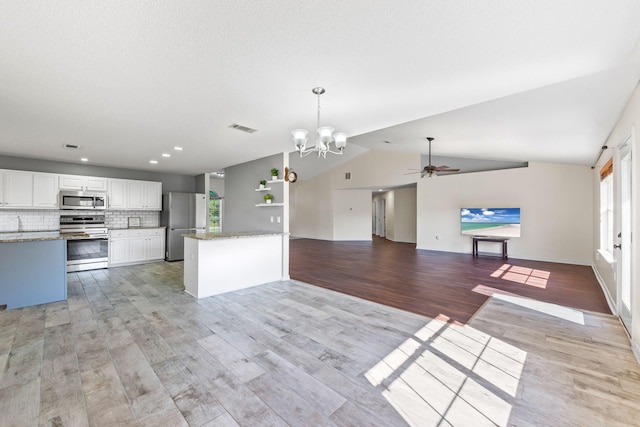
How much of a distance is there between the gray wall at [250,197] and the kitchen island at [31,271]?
115 inches

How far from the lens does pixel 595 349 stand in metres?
2.46

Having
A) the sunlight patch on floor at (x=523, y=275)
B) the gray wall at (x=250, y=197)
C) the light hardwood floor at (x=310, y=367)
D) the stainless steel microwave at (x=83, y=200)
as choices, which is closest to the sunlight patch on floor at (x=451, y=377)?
the light hardwood floor at (x=310, y=367)

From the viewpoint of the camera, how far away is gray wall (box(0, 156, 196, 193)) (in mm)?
5426

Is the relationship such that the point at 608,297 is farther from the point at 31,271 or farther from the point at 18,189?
the point at 18,189

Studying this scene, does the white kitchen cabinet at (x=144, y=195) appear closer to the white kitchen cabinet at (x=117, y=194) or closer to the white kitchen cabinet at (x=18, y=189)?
the white kitchen cabinet at (x=117, y=194)

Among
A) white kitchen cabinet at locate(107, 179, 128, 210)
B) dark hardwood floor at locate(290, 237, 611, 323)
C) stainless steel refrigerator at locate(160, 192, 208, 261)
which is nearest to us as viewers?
dark hardwood floor at locate(290, 237, 611, 323)

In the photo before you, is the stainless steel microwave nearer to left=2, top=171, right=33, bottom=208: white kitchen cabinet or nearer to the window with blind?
left=2, top=171, right=33, bottom=208: white kitchen cabinet

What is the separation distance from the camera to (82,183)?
5930 mm

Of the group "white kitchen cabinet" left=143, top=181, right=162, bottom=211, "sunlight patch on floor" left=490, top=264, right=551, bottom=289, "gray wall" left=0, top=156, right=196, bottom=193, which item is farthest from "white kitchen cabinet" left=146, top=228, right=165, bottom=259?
Answer: "sunlight patch on floor" left=490, top=264, right=551, bottom=289

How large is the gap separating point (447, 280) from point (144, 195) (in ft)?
23.7

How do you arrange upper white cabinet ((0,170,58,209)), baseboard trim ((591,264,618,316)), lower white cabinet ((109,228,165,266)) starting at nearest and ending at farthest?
1. baseboard trim ((591,264,618,316))
2. upper white cabinet ((0,170,58,209))
3. lower white cabinet ((109,228,165,266))

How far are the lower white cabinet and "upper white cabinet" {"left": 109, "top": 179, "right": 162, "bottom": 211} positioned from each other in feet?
2.09

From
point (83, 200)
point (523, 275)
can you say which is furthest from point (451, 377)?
point (83, 200)

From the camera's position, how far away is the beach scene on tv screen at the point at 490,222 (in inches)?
289
